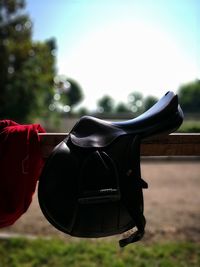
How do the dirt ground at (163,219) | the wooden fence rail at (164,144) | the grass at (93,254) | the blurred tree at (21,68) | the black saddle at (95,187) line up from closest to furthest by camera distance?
1. the black saddle at (95,187)
2. the wooden fence rail at (164,144)
3. the grass at (93,254)
4. the dirt ground at (163,219)
5. the blurred tree at (21,68)

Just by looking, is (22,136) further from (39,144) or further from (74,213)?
(74,213)

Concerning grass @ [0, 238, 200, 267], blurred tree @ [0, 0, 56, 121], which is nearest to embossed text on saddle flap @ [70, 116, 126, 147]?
grass @ [0, 238, 200, 267]

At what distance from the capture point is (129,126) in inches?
37.4

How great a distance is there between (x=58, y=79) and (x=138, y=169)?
14.0 meters

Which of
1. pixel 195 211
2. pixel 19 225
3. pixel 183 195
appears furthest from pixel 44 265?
pixel 183 195

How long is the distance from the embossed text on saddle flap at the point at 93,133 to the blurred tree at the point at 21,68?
484 inches

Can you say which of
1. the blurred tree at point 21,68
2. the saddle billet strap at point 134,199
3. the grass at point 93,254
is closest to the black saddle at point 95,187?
the saddle billet strap at point 134,199

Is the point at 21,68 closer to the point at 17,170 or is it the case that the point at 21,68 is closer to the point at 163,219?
the point at 163,219

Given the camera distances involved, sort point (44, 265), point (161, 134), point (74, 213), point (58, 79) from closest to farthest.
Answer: point (74, 213), point (161, 134), point (44, 265), point (58, 79)

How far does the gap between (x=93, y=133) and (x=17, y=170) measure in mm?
241

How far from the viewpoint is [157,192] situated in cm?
556

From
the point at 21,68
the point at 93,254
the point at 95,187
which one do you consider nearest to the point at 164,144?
the point at 95,187

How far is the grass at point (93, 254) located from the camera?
8.35 ft

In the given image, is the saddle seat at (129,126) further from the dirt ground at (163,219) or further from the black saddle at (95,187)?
the dirt ground at (163,219)
